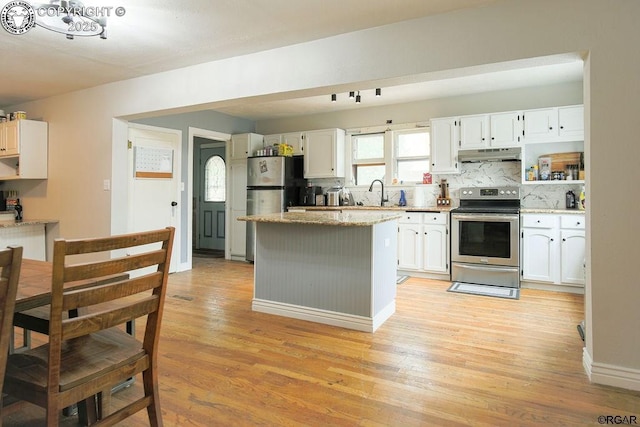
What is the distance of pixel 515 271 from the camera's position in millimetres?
4379

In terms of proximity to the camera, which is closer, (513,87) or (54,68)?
(54,68)

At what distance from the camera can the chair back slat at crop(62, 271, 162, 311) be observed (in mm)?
1239

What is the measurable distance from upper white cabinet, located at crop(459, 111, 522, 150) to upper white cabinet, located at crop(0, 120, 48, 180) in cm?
541

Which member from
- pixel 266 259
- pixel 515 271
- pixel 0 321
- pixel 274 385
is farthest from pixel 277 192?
pixel 0 321

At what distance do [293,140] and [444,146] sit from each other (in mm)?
2444

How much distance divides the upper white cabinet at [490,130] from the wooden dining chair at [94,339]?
4295 millimetres

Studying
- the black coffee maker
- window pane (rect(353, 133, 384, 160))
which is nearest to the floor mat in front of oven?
window pane (rect(353, 133, 384, 160))

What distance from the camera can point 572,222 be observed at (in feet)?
13.7

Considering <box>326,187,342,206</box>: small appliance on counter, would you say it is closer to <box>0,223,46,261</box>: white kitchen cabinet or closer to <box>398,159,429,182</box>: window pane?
<box>398,159,429,182</box>: window pane

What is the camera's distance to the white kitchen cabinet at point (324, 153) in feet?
19.1

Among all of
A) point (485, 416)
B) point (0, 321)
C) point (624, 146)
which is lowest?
point (485, 416)

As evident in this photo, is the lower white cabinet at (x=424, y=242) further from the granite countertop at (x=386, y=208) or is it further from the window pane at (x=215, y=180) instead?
the window pane at (x=215, y=180)

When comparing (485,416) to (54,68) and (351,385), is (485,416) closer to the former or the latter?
(351,385)

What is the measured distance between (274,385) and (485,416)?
44.7 inches
